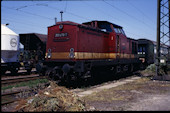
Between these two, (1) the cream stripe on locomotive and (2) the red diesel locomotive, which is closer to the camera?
(2) the red diesel locomotive

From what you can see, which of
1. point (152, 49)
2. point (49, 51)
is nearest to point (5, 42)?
point (49, 51)

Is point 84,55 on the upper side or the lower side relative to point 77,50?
lower

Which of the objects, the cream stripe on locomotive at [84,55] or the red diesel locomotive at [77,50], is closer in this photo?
the red diesel locomotive at [77,50]

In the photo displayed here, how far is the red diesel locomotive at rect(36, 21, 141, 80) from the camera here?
8391 mm

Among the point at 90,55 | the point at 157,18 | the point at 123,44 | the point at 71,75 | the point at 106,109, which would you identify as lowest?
the point at 106,109

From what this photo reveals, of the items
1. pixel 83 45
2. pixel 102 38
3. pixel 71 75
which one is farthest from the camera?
pixel 102 38

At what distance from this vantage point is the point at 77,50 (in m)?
8.48

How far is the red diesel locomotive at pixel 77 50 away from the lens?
27.5 ft

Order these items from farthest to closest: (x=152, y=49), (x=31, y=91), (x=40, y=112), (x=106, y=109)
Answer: (x=152, y=49), (x=31, y=91), (x=106, y=109), (x=40, y=112)

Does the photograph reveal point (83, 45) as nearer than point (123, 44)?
Yes

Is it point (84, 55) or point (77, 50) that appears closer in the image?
point (77, 50)

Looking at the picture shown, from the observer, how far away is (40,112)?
4238 millimetres

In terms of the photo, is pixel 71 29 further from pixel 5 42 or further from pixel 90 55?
pixel 5 42

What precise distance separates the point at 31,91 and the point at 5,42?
650 cm
